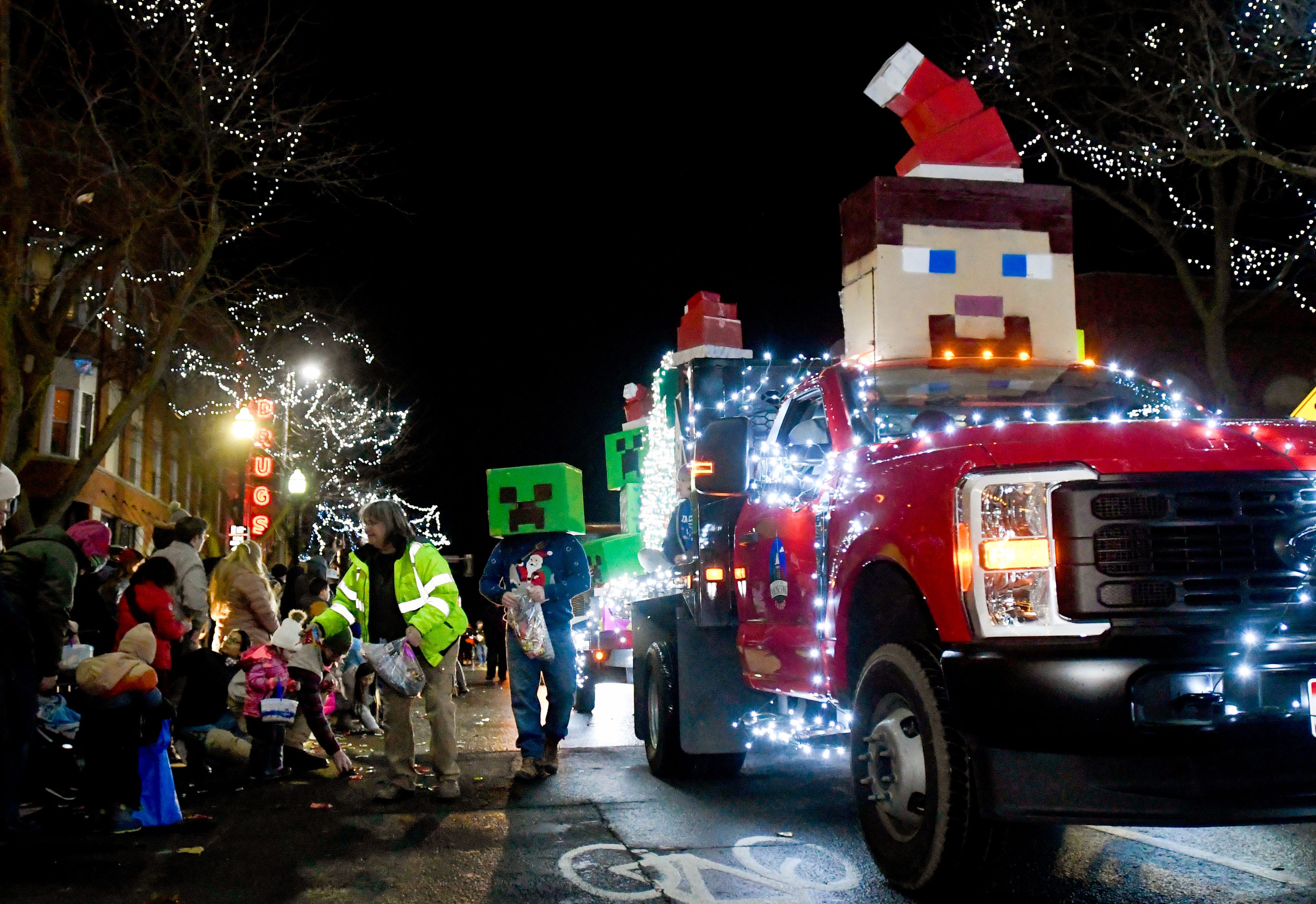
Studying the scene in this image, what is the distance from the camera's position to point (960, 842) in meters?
4.30

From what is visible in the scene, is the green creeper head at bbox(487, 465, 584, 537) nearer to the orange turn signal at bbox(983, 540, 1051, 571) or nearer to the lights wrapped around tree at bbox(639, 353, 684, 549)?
the lights wrapped around tree at bbox(639, 353, 684, 549)

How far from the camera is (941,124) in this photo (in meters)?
7.22

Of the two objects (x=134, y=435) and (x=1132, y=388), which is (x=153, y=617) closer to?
(x=1132, y=388)

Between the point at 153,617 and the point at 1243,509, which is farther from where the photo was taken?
the point at 153,617

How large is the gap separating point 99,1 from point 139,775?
11.9 metres

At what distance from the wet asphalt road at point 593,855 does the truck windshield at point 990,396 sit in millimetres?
1988

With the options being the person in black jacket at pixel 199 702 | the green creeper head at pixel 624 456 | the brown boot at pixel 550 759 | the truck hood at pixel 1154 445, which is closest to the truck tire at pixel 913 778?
the truck hood at pixel 1154 445

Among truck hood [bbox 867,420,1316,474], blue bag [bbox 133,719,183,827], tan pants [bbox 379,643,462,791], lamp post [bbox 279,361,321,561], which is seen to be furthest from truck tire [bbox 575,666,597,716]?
lamp post [bbox 279,361,321,561]

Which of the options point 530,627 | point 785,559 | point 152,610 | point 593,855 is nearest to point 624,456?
point 530,627

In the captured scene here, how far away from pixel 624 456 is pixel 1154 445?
40.6ft

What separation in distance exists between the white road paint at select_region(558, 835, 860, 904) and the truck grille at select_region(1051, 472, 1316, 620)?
175cm

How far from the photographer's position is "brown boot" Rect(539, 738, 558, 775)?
27.6 ft

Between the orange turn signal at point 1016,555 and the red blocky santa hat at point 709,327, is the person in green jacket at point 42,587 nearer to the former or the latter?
the orange turn signal at point 1016,555

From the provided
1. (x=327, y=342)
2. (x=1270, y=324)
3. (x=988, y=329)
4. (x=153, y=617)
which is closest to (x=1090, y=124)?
(x=988, y=329)
